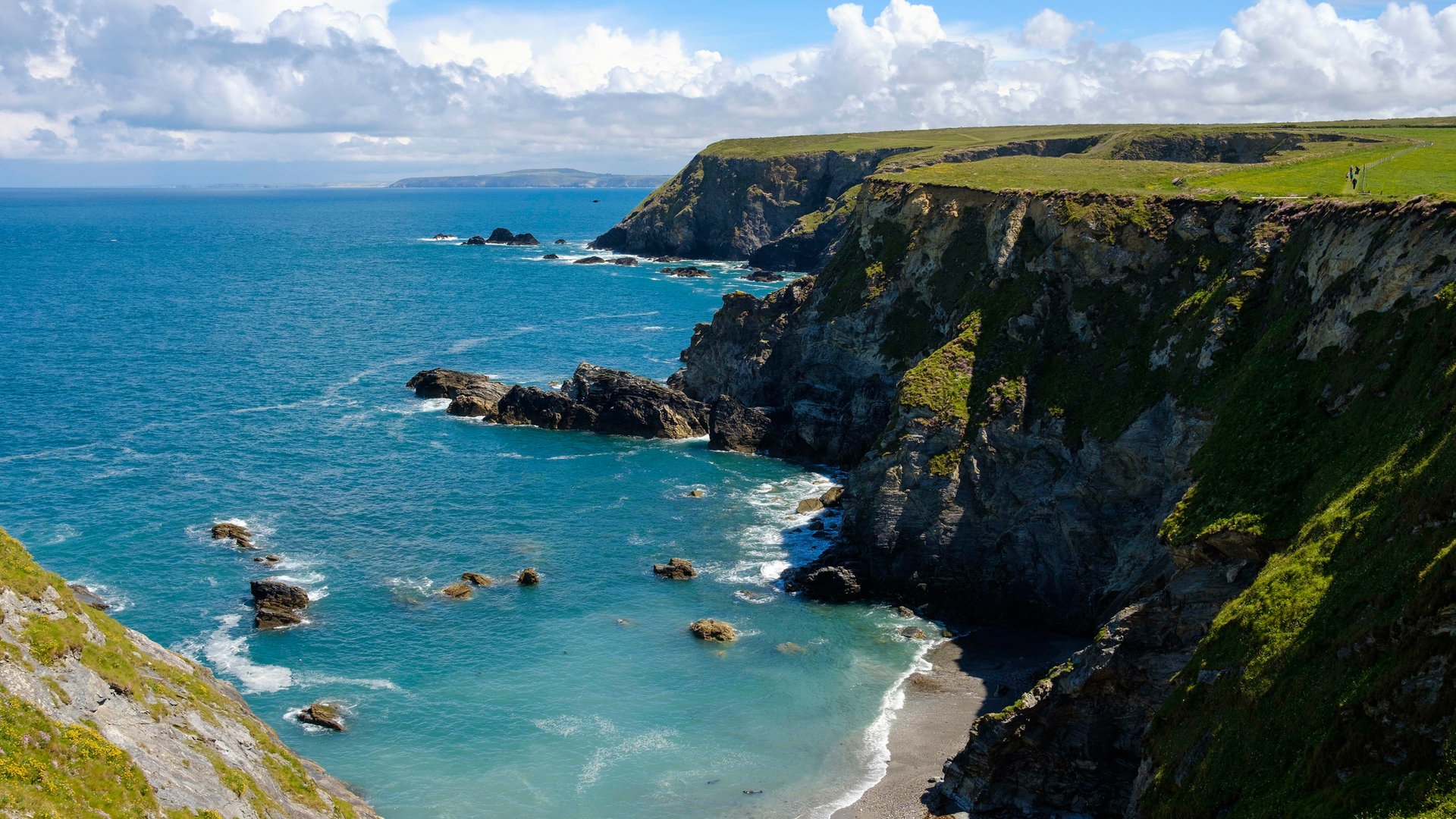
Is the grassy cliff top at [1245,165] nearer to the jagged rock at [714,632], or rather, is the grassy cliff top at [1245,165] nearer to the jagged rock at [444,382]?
the jagged rock at [714,632]

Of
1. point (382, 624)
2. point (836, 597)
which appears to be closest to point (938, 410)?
point (836, 597)

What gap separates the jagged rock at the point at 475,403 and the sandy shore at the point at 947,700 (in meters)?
57.9

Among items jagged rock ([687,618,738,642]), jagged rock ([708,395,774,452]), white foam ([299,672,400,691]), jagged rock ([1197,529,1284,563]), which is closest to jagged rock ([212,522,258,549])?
white foam ([299,672,400,691])

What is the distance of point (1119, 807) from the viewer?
132 feet

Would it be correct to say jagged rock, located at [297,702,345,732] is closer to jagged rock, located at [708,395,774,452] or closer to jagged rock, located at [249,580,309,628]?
jagged rock, located at [249,580,309,628]

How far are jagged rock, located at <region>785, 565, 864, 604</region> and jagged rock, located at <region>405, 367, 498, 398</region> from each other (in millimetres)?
54033

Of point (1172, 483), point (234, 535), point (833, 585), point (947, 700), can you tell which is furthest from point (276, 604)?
point (1172, 483)

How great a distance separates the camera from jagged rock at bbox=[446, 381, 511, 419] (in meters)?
100

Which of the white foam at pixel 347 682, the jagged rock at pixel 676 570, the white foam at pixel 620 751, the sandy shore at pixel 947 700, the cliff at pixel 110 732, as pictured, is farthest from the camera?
the jagged rock at pixel 676 570

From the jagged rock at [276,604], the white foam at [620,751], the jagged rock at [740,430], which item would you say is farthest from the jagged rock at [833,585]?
the jagged rock at [276,604]

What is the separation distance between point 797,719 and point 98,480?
199ft

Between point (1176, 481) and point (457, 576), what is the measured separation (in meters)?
42.8

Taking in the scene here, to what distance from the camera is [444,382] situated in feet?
354

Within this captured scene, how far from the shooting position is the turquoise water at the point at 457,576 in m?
46.9
